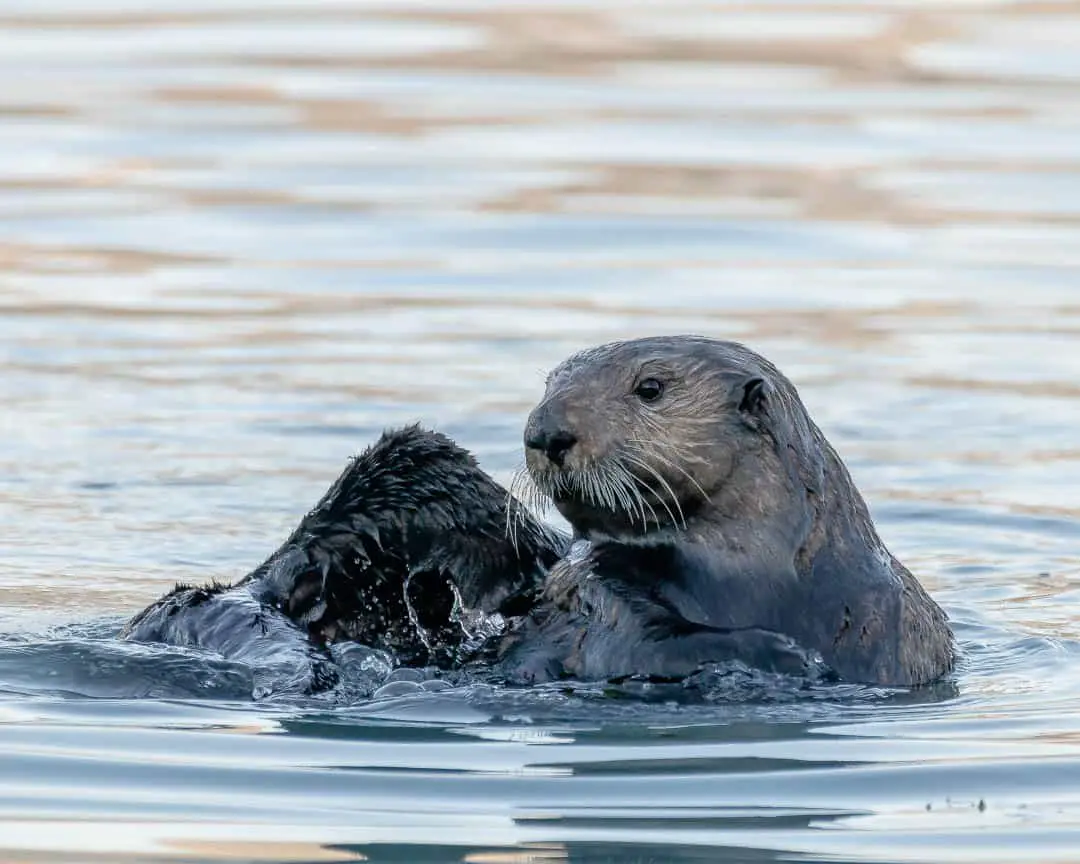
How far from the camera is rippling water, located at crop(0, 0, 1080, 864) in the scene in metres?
5.04

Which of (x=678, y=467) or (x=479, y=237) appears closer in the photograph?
(x=678, y=467)

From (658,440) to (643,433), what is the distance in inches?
1.7

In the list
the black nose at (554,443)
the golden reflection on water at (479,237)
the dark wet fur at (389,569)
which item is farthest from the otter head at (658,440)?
the golden reflection on water at (479,237)

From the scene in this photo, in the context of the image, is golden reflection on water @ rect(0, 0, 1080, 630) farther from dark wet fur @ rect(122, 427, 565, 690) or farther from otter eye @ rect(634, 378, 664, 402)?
otter eye @ rect(634, 378, 664, 402)

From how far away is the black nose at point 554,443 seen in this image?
5.77m

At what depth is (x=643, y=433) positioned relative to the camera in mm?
5875

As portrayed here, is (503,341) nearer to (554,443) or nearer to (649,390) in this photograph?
(649,390)

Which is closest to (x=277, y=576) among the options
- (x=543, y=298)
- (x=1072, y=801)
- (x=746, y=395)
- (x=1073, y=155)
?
(x=746, y=395)

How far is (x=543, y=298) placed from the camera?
11.8 meters

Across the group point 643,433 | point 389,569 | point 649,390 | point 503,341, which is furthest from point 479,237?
point 643,433

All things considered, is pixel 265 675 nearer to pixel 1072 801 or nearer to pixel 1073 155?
pixel 1072 801

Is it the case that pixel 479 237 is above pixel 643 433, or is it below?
above

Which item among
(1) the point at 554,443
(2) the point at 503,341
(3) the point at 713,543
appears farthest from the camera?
(2) the point at 503,341

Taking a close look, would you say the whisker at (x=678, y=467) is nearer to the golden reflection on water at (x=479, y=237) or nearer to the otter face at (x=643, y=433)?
the otter face at (x=643, y=433)
